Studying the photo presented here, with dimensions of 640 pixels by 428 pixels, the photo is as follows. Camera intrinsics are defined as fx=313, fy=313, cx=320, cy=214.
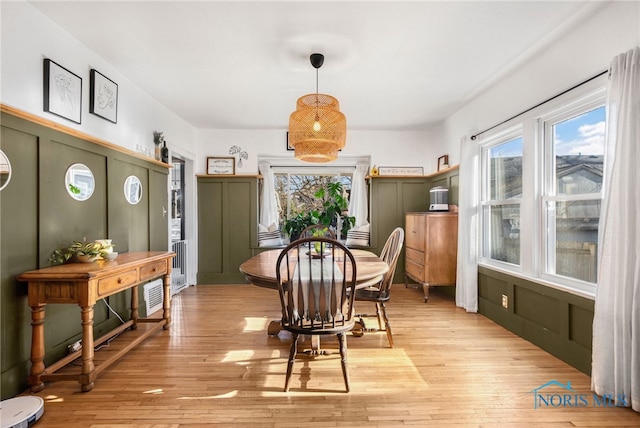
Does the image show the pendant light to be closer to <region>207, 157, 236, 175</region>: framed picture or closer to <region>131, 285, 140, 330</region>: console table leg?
<region>131, 285, 140, 330</region>: console table leg

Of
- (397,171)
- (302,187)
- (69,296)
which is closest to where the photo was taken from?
(69,296)

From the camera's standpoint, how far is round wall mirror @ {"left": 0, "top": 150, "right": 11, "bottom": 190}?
74.7 inches

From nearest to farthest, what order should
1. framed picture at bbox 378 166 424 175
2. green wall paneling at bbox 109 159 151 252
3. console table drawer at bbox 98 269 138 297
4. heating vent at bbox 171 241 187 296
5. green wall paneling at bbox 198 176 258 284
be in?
console table drawer at bbox 98 269 138 297 → green wall paneling at bbox 109 159 151 252 → heating vent at bbox 171 241 187 296 → green wall paneling at bbox 198 176 258 284 → framed picture at bbox 378 166 424 175

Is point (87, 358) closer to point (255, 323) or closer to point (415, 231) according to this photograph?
point (255, 323)

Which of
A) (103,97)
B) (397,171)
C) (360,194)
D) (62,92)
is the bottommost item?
(360,194)

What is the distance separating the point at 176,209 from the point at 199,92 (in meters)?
2.04

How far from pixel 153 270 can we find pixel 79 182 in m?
0.92

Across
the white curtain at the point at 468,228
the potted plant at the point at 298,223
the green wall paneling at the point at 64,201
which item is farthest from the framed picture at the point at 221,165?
the white curtain at the point at 468,228

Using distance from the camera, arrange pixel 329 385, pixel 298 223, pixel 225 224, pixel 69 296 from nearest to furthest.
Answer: pixel 69 296 < pixel 329 385 < pixel 225 224 < pixel 298 223

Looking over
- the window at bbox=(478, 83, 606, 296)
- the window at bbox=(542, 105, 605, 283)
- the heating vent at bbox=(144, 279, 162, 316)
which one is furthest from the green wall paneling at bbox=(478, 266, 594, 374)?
the heating vent at bbox=(144, 279, 162, 316)

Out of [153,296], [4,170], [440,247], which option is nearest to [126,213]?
[153,296]

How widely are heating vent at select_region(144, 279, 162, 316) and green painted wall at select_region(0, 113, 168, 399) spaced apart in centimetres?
36

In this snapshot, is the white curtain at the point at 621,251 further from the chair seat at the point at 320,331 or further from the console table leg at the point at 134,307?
the console table leg at the point at 134,307

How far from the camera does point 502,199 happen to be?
341cm
